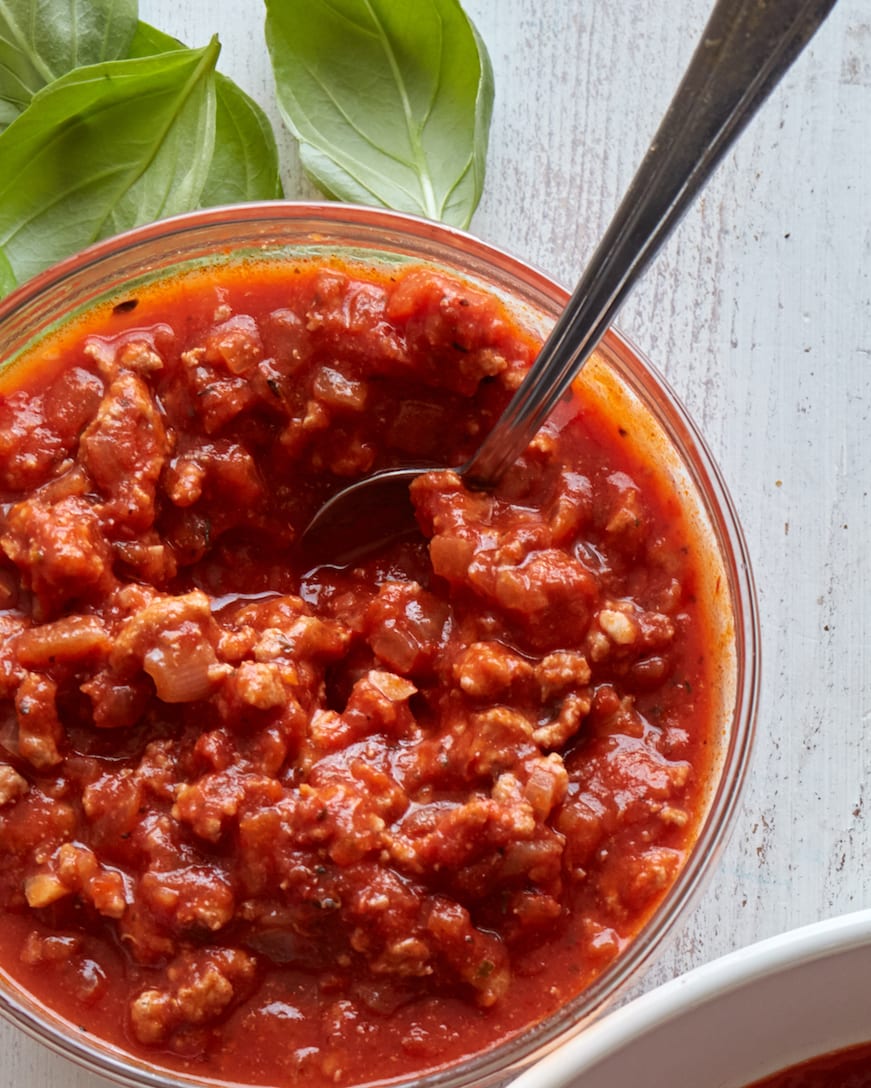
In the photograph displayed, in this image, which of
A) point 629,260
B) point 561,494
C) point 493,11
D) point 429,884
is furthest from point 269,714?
point 493,11

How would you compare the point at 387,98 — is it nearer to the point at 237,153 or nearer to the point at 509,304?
the point at 237,153

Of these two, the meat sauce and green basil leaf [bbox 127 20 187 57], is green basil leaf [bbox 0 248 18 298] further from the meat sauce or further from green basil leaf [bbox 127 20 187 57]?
green basil leaf [bbox 127 20 187 57]

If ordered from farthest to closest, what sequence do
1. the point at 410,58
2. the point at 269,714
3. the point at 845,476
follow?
1. the point at 845,476
2. the point at 410,58
3. the point at 269,714

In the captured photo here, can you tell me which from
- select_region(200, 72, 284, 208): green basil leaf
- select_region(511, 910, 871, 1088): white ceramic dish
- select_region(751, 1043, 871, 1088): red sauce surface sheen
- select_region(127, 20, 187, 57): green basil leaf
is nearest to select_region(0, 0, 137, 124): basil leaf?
select_region(127, 20, 187, 57): green basil leaf

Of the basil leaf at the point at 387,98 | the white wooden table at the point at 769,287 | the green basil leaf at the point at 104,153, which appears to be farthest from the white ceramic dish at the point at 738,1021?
the green basil leaf at the point at 104,153

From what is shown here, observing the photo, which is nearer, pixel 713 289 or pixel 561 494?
pixel 561 494

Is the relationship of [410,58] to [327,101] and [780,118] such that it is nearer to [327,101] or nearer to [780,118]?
[327,101]
